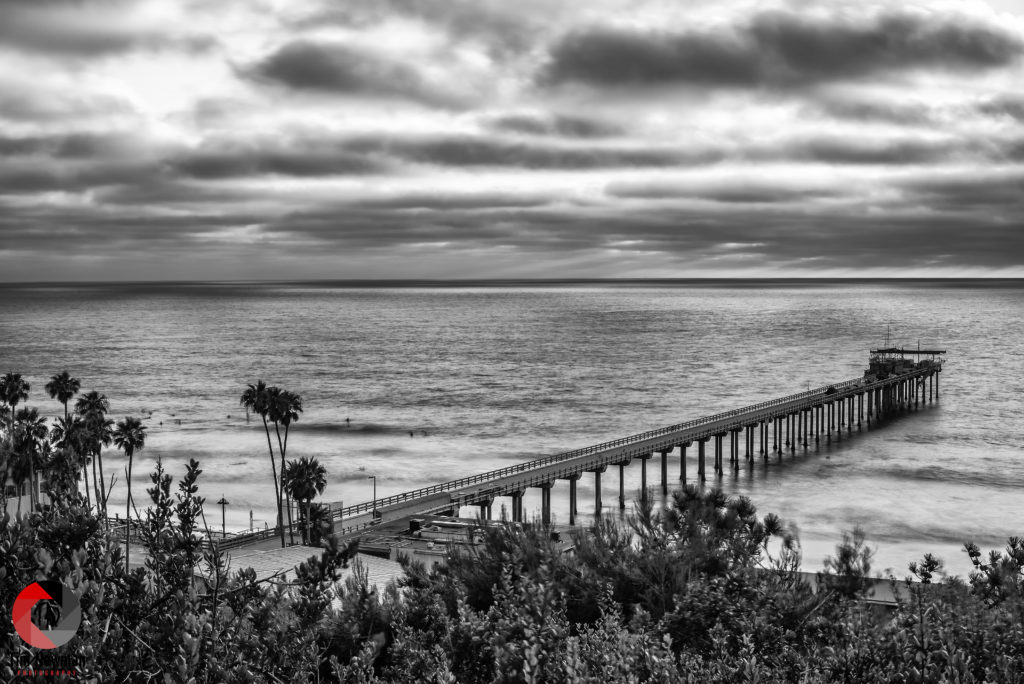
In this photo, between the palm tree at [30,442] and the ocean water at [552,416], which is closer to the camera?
the palm tree at [30,442]

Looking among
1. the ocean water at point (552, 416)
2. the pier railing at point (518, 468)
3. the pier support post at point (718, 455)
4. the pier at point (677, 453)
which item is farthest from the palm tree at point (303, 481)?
the pier support post at point (718, 455)

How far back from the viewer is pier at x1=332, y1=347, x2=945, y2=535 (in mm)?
51938

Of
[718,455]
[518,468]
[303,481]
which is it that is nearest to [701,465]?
[718,455]

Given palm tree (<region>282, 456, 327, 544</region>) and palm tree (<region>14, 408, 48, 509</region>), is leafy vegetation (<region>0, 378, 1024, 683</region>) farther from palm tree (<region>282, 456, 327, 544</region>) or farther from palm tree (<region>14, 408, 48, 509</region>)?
palm tree (<region>14, 408, 48, 509</region>)

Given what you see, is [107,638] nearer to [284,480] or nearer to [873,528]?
[284,480]

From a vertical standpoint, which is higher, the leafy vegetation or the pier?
the leafy vegetation

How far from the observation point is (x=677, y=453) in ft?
261

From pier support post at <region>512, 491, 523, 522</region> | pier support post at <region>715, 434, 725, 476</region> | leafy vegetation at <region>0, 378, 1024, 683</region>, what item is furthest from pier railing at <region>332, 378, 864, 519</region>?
leafy vegetation at <region>0, 378, 1024, 683</region>

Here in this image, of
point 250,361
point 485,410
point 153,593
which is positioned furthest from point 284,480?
point 250,361

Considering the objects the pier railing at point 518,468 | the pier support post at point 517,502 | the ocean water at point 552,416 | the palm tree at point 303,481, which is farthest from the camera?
the ocean water at point 552,416

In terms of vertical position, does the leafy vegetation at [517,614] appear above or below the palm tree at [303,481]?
above

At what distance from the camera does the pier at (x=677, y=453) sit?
51.9 metres

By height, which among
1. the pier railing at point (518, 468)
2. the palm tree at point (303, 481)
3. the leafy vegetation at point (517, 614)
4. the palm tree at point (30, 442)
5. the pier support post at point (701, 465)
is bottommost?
the pier support post at point (701, 465)

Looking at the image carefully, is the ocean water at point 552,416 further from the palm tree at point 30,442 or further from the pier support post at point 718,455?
the palm tree at point 30,442
